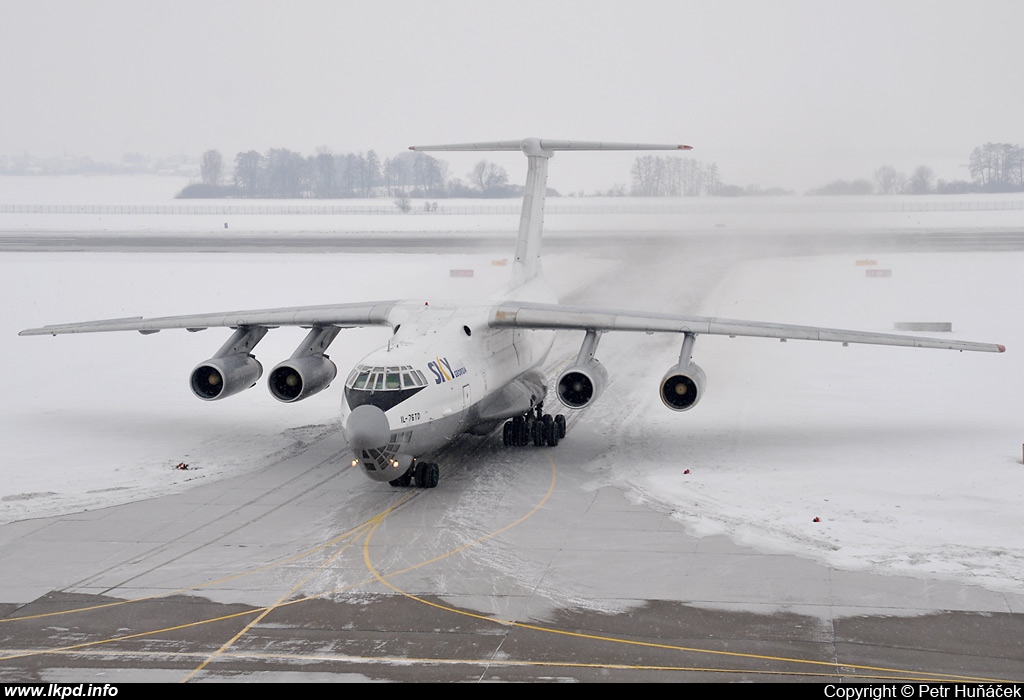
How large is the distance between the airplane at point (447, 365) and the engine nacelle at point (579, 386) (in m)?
0.03

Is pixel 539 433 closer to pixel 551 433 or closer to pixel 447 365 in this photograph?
pixel 551 433

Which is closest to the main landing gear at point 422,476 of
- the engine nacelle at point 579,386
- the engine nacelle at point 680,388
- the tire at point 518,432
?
the engine nacelle at point 579,386

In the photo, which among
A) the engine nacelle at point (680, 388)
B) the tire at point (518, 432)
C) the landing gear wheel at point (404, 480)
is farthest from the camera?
the tire at point (518, 432)

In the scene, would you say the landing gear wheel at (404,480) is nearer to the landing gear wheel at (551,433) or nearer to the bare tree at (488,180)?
the landing gear wheel at (551,433)

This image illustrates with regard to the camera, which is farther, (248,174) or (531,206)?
(248,174)

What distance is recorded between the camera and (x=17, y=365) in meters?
34.3

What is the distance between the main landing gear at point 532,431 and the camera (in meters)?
25.1

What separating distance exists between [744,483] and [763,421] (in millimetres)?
5886

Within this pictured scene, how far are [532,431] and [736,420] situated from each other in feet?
18.4

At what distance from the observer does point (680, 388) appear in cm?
2302

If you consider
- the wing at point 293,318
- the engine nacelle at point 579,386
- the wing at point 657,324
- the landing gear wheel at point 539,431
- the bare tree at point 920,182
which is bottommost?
the landing gear wheel at point 539,431

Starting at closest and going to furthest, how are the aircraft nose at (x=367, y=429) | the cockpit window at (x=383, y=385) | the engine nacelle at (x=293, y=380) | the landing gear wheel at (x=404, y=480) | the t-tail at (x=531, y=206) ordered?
the aircraft nose at (x=367, y=429) → the cockpit window at (x=383, y=385) → the landing gear wheel at (x=404, y=480) → the engine nacelle at (x=293, y=380) → the t-tail at (x=531, y=206)

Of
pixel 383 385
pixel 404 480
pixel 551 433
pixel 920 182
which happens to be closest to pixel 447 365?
pixel 383 385

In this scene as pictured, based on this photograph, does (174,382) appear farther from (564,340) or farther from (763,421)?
(763,421)
